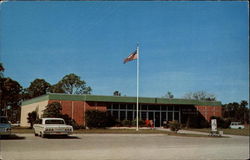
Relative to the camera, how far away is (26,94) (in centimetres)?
6606

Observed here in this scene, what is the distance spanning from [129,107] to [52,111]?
10.9 metres

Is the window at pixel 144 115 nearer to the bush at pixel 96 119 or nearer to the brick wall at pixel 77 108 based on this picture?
the bush at pixel 96 119

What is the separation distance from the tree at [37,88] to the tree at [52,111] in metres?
34.7

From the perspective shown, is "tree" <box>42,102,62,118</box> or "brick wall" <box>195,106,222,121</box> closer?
"tree" <box>42,102,62,118</box>

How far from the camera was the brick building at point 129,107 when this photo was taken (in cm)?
3725

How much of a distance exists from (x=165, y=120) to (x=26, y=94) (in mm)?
34635

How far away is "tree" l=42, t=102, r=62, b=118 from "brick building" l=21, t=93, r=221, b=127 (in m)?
2.00

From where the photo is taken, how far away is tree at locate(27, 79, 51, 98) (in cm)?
6725

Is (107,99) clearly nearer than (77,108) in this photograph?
No

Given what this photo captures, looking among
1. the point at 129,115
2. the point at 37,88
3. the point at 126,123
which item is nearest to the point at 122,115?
the point at 129,115

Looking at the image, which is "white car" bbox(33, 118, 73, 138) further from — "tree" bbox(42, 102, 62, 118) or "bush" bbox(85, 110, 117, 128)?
"bush" bbox(85, 110, 117, 128)

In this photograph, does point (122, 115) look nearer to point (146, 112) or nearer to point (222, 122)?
point (146, 112)

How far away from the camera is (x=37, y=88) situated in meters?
67.9

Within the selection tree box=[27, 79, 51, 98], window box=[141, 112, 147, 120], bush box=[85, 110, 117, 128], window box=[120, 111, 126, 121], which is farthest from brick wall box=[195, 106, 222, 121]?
tree box=[27, 79, 51, 98]
